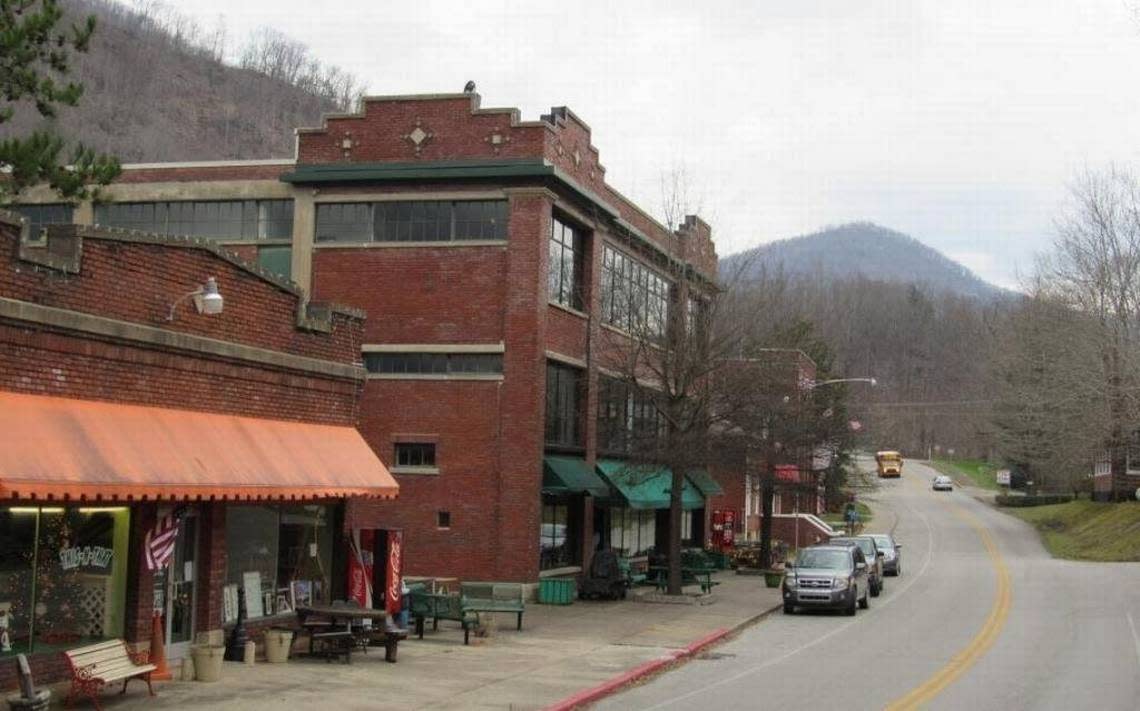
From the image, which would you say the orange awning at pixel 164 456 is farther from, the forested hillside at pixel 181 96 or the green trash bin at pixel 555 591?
the forested hillside at pixel 181 96

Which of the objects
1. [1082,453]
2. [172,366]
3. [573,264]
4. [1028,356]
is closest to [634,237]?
[573,264]

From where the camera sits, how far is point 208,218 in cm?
3388

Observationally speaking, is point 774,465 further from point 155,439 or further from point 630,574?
point 155,439

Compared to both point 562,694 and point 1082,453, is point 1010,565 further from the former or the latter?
point 562,694

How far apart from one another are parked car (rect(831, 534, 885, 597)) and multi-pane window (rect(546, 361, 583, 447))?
8018 millimetres

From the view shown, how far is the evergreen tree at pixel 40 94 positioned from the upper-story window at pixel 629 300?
625 inches

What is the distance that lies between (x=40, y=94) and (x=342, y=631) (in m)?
10.3

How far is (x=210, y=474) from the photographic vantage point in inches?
635

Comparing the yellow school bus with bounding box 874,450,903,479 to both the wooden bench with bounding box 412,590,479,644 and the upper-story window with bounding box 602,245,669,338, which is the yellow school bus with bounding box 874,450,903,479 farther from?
the wooden bench with bounding box 412,590,479,644

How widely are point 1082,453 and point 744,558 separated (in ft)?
64.2

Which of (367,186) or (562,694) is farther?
(367,186)

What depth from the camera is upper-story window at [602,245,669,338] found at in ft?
112

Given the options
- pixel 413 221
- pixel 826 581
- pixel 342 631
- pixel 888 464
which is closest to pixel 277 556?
pixel 342 631

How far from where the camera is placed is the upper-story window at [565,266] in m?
32.8
